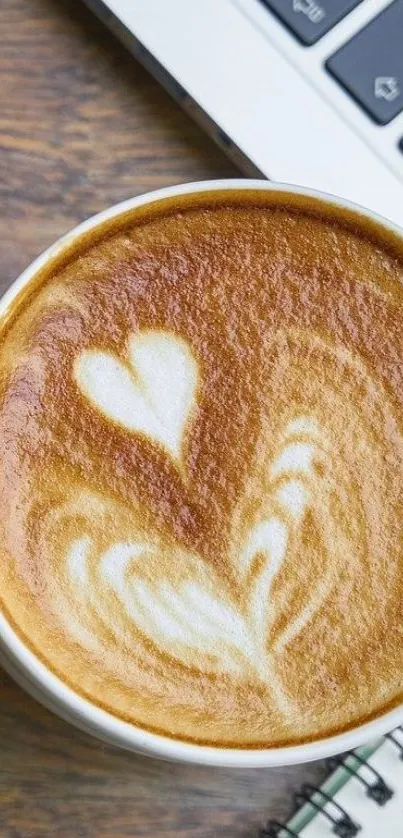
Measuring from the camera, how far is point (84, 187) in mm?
696

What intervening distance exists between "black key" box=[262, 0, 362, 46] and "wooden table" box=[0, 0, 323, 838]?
9 cm

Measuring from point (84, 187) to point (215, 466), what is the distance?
0.63 feet

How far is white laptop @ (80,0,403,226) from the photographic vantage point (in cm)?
65

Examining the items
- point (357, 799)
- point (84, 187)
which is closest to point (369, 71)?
point (84, 187)

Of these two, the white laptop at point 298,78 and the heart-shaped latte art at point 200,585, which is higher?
the white laptop at point 298,78

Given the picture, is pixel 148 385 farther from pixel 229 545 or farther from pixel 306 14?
pixel 306 14

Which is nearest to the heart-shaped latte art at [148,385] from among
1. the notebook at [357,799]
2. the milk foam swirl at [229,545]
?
the milk foam swirl at [229,545]

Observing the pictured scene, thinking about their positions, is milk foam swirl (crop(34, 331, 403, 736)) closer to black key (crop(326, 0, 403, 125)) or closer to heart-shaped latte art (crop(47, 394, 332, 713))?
heart-shaped latte art (crop(47, 394, 332, 713))

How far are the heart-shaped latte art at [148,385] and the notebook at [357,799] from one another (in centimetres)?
22

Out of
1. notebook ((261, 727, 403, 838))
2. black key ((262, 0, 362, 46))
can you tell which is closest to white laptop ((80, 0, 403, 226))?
black key ((262, 0, 362, 46))

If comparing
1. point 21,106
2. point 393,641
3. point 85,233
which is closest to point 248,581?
point 393,641

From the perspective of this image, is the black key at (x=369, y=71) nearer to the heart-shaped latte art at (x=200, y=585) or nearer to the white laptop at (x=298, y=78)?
the white laptop at (x=298, y=78)

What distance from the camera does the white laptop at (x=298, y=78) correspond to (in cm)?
65

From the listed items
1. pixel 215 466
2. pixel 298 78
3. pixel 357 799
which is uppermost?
pixel 298 78
